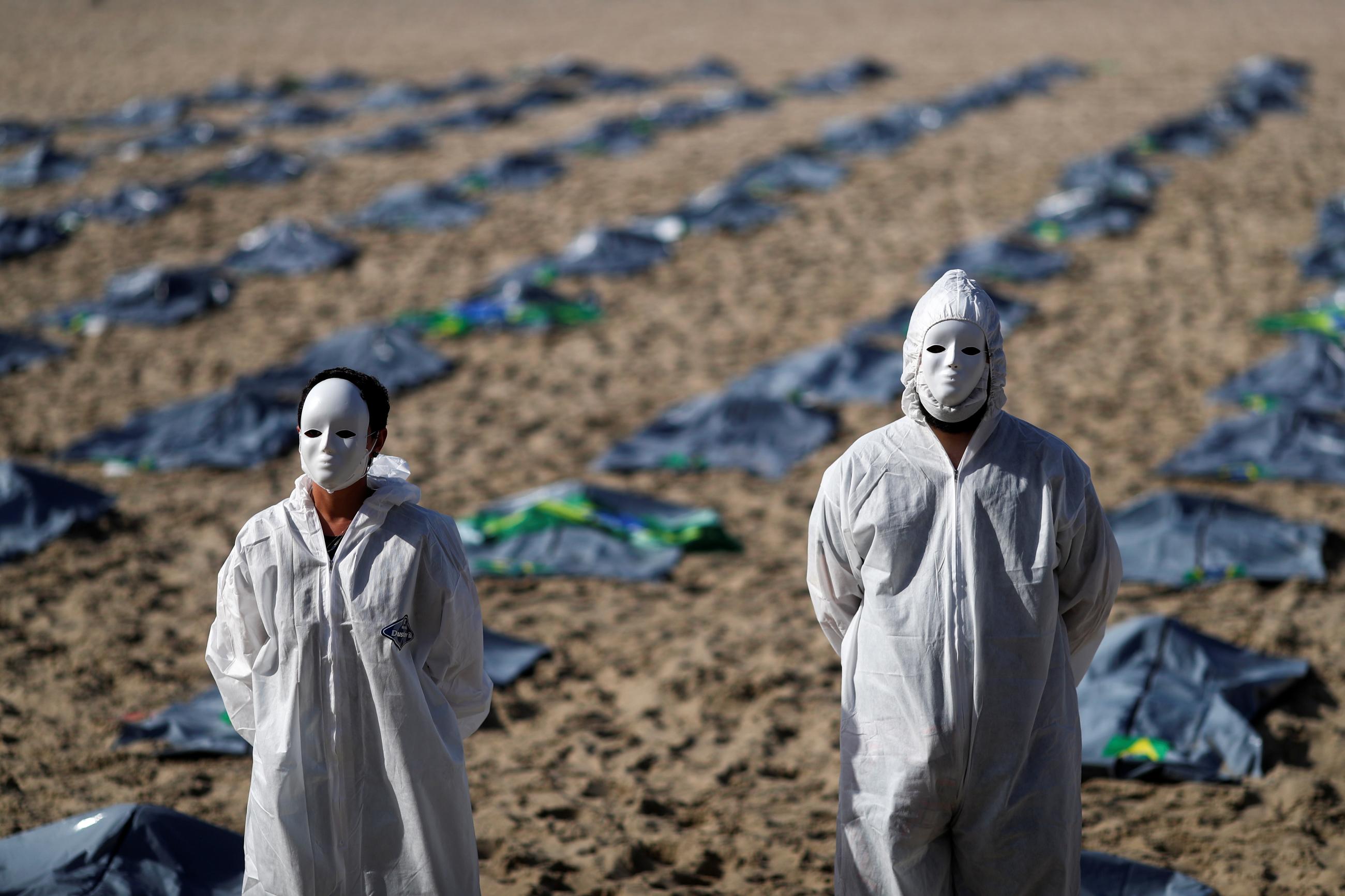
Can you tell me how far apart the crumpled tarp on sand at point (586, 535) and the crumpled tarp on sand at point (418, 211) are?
22.9 feet

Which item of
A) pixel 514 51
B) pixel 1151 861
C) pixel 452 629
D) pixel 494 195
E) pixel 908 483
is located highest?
pixel 514 51

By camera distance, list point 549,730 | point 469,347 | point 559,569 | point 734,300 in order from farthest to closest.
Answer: point 734,300
point 469,347
point 559,569
point 549,730

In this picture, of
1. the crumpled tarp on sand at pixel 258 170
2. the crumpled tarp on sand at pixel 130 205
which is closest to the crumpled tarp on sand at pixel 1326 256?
the crumpled tarp on sand at pixel 258 170

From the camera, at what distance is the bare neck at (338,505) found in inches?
112

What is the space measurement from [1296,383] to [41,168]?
14899mm

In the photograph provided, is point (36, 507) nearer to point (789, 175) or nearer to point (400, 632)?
point (400, 632)

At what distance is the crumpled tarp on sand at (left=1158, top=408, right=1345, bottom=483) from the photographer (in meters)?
7.29

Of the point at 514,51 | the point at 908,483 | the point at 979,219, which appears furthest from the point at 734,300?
the point at 514,51

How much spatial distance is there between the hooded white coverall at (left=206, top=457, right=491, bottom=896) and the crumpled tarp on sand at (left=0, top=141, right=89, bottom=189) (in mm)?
14994

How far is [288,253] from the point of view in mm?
12102

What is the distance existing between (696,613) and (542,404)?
3264 millimetres

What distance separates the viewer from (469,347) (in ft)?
33.0

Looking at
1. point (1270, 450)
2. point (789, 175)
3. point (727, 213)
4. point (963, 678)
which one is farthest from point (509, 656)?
point (789, 175)

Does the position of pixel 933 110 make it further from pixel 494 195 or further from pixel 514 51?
pixel 514 51
